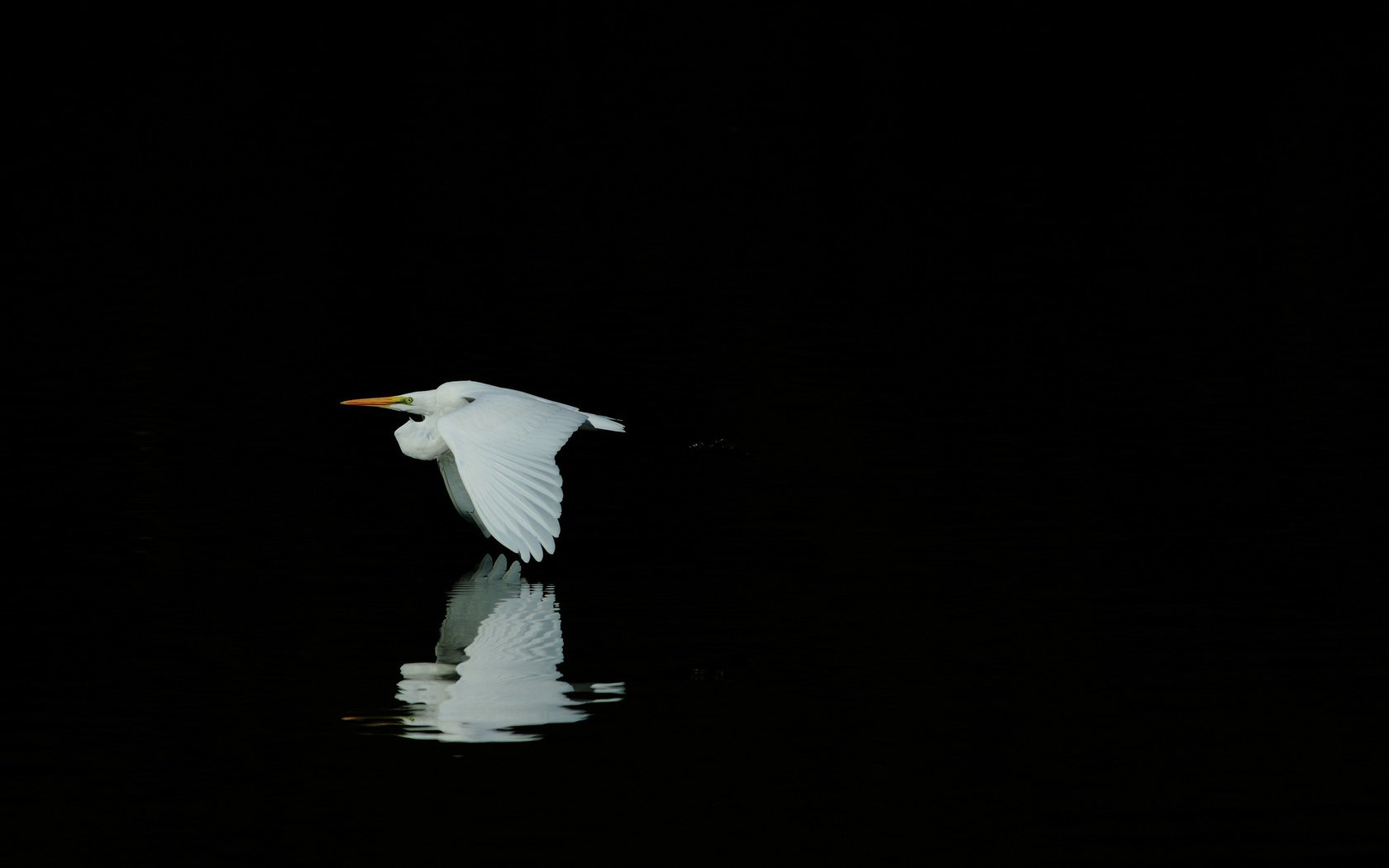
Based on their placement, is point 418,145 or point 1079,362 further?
point 418,145

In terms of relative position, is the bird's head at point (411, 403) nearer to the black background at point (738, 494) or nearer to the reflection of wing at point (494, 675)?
the black background at point (738, 494)

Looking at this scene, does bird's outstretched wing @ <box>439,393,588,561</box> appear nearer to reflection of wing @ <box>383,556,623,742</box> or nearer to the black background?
reflection of wing @ <box>383,556,623,742</box>

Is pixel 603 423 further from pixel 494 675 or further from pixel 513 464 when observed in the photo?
pixel 494 675

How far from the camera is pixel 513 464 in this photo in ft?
29.7

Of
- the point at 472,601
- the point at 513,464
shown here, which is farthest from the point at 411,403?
the point at 513,464

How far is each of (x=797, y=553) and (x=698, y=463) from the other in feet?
7.29

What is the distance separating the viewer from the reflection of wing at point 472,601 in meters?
8.66

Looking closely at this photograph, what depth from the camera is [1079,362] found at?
1555 cm

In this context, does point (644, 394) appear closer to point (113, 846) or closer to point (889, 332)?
point (889, 332)

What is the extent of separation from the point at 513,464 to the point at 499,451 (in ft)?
0.50

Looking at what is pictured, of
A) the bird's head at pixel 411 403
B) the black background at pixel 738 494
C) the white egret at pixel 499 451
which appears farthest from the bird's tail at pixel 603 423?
the bird's head at pixel 411 403

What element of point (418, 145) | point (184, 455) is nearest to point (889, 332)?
point (184, 455)

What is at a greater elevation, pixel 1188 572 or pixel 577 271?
pixel 577 271

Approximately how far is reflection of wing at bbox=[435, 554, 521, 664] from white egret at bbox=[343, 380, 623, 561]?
0.83 ft
